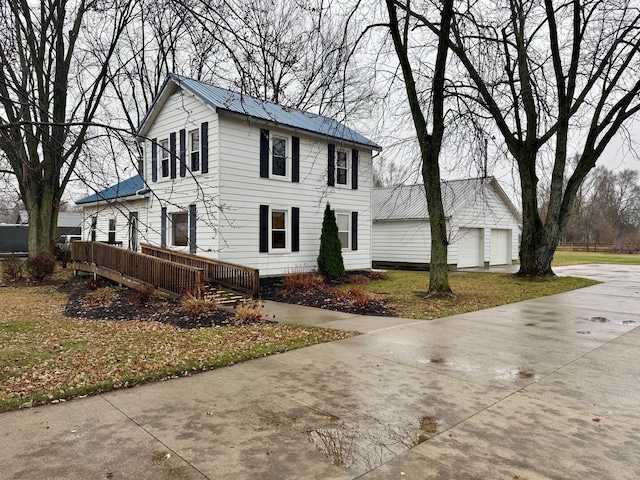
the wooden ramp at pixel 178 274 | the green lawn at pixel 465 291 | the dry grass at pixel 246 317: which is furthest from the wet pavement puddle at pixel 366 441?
the wooden ramp at pixel 178 274

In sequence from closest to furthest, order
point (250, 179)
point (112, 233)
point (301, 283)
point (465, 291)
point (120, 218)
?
point (301, 283) → point (465, 291) → point (250, 179) → point (112, 233) → point (120, 218)

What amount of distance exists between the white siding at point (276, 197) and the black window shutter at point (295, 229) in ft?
0.56

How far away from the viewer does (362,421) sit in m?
3.70

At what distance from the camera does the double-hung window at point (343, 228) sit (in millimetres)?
16750

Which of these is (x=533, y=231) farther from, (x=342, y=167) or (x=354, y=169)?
(x=342, y=167)

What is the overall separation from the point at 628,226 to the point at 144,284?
64.9m

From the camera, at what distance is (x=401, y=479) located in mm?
2787

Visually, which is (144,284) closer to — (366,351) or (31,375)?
(31,375)

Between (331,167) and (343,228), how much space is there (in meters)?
2.43

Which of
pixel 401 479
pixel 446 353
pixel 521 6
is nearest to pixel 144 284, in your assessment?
pixel 446 353

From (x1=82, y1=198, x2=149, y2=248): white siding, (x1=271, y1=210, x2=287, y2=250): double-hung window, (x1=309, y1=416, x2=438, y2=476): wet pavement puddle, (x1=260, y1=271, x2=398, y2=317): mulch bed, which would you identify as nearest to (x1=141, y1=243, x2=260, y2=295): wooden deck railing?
(x1=260, y1=271, x2=398, y2=317): mulch bed

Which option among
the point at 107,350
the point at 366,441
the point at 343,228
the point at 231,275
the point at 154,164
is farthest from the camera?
the point at 343,228

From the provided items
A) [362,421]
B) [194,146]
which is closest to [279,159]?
[194,146]

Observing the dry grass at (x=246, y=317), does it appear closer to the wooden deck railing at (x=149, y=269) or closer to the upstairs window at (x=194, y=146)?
→ the wooden deck railing at (x=149, y=269)
